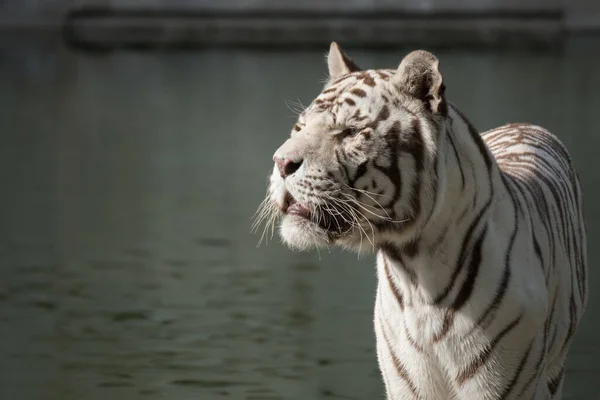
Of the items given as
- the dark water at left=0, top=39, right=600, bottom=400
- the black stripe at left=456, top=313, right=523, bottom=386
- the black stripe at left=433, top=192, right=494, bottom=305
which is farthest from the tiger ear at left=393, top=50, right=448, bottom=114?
the dark water at left=0, top=39, right=600, bottom=400

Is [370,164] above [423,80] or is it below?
below

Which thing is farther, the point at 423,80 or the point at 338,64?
the point at 338,64

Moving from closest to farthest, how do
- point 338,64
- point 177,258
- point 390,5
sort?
point 338,64
point 177,258
point 390,5

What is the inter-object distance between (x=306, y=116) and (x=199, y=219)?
18.7ft

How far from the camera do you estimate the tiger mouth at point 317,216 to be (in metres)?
3.19

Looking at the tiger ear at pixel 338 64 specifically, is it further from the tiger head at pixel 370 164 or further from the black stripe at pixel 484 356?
the black stripe at pixel 484 356

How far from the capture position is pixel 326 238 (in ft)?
10.6

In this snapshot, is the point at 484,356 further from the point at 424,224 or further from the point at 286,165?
the point at 286,165

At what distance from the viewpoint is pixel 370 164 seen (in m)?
3.17

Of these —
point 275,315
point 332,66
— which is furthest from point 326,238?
point 275,315

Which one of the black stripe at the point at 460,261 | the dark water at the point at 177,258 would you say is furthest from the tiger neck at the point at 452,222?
the dark water at the point at 177,258

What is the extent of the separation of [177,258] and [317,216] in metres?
4.72

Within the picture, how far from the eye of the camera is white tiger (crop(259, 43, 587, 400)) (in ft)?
10.4

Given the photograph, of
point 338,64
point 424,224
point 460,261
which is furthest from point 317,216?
point 338,64
